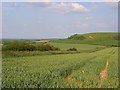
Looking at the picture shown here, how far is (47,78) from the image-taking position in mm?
13758

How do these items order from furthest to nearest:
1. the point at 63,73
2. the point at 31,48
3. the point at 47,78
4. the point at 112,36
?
the point at 112,36, the point at 31,48, the point at 63,73, the point at 47,78

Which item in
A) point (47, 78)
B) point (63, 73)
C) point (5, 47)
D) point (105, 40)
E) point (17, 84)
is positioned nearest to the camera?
point (17, 84)

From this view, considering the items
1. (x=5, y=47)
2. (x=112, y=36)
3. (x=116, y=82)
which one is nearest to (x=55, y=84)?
(x=116, y=82)

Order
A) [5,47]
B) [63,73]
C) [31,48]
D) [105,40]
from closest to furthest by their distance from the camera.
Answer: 1. [63,73]
2. [5,47]
3. [31,48]
4. [105,40]

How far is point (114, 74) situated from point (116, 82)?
277 cm

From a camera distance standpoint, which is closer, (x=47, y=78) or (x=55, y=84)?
(x=55, y=84)

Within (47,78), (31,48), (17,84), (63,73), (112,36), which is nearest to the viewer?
(17,84)

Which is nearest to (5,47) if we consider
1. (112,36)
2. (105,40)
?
(105,40)

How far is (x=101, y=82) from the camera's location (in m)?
14.1

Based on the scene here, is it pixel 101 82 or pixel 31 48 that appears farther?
pixel 31 48

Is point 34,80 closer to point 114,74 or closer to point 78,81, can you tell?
point 78,81

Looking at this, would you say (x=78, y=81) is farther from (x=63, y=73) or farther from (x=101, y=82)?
(x=63, y=73)

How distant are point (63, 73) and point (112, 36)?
69.8 m

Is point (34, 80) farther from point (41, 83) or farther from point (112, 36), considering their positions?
point (112, 36)
